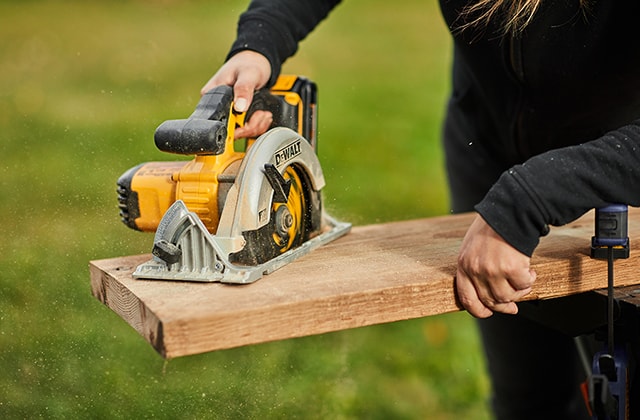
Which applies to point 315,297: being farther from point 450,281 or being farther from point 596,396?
point 596,396

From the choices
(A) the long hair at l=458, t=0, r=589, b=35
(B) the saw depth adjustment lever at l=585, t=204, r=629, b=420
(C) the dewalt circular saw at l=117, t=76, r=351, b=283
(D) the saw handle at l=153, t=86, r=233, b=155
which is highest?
(A) the long hair at l=458, t=0, r=589, b=35

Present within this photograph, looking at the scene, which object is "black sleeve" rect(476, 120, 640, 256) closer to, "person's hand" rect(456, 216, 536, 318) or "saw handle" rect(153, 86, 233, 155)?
"person's hand" rect(456, 216, 536, 318)

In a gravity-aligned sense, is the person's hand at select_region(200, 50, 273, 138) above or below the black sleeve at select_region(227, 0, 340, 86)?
below

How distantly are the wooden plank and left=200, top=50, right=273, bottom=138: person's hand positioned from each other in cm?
31

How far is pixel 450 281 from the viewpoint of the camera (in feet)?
4.99

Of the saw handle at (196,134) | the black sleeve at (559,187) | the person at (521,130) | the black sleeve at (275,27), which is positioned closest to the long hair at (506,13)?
the person at (521,130)

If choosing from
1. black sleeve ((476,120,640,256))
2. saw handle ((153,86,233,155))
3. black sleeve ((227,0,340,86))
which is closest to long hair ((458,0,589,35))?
black sleeve ((476,120,640,256))

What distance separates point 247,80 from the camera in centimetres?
183

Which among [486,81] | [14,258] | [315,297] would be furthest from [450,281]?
[14,258]

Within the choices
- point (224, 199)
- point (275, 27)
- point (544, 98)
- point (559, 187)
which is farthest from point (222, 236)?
point (544, 98)

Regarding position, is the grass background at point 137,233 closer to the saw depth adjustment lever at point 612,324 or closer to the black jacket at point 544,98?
the black jacket at point 544,98

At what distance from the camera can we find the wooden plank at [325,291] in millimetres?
1331

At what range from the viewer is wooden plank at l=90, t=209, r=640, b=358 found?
4.37 ft

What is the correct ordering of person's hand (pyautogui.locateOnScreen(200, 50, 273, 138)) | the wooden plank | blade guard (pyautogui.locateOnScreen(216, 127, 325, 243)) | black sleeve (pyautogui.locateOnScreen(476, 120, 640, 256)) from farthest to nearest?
person's hand (pyautogui.locateOnScreen(200, 50, 273, 138)), blade guard (pyautogui.locateOnScreen(216, 127, 325, 243)), black sleeve (pyautogui.locateOnScreen(476, 120, 640, 256)), the wooden plank
